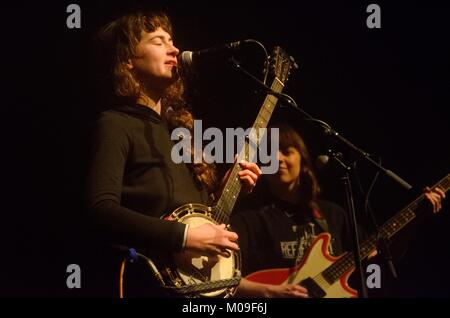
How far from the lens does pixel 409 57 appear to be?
142 inches

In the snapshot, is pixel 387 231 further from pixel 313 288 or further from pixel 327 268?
pixel 313 288

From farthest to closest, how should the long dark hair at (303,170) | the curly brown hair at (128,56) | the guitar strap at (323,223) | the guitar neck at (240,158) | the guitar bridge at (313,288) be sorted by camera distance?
the long dark hair at (303,170) < the guitar strap at (323,223) < the guitar bridge at (313,288) < the curly brown hair at (128,56) < the guitar neck at (240,158)

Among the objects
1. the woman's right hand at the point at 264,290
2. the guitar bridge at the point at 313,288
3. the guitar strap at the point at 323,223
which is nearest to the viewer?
the woman's right hand at the point at 264,290

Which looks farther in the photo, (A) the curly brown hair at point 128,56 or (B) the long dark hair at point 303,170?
(B) the long dark hair at point 303,170

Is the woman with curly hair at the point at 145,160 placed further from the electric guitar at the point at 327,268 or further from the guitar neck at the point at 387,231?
the guitar neck at the point at 387,231

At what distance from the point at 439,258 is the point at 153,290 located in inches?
103

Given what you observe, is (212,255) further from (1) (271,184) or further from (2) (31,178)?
(1) (271,184)

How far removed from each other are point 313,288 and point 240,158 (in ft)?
4.19

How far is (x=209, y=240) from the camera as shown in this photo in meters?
1.89

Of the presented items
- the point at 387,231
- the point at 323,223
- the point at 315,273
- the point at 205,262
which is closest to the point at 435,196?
the point at 387,231

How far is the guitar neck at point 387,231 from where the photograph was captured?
3.15 metres

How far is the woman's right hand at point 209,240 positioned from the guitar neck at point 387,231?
4.70 ft

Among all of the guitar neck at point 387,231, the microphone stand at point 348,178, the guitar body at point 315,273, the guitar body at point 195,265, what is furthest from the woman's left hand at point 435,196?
the guitar body at point 195,265
